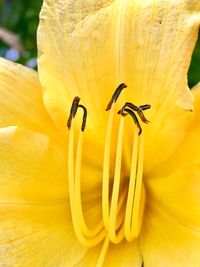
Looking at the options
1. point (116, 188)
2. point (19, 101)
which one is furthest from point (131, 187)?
point (19, 101)

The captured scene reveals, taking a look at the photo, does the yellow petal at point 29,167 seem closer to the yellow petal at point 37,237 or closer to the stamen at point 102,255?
the yellow petal at point 37,237

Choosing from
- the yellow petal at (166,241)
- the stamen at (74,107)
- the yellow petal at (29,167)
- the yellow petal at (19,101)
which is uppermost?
the stamen at (74,107)

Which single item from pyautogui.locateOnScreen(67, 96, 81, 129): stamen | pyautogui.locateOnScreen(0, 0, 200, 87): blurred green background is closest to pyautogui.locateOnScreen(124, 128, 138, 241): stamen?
pyautogui.locateOnScreen(67, 96, 81, 129): stamen

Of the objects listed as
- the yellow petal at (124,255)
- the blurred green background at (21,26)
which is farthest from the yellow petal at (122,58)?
the blurred green background at (21,26)

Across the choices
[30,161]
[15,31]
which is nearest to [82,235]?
[30,161]

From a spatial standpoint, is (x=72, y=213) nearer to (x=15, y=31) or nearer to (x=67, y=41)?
(x=67, y=41)

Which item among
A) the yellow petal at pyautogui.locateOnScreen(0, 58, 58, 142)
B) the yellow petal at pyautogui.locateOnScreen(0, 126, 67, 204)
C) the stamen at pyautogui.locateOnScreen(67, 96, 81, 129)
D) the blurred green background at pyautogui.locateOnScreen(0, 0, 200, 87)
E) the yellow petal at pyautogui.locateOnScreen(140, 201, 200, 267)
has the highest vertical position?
the stamen at pyautogui.locateOnScreen(67, 96, 81, 129)

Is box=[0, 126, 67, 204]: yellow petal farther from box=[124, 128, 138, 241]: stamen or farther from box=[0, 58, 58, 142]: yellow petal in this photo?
box=[124, 128, 138, 241]: stamen
